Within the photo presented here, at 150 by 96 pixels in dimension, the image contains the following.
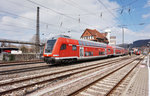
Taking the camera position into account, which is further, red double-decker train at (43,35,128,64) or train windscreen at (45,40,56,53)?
train windscreen at (45,40,56,53)

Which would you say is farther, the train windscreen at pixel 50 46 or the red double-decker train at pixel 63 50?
the train windscreen at pixel 50 46

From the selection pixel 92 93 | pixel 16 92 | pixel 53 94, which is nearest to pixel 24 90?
pixel 16 92

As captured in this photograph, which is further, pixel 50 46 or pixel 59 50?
pixel 50 46

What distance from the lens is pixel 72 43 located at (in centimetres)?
1380

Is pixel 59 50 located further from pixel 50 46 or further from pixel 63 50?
pixel 50 46

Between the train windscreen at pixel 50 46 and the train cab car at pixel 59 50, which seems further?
the train windscreen at pixel 50 46

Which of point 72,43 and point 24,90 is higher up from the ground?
point 72,43

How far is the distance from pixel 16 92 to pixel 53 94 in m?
1.78

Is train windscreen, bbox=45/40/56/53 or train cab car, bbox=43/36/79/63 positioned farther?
train windscreen, bbox=45/40/56/53

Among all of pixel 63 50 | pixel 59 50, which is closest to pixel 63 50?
pixel 63 50

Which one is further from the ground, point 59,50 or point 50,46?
point 50,46

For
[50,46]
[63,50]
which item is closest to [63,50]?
[63,50]

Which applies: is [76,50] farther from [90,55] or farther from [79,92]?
[79,92]

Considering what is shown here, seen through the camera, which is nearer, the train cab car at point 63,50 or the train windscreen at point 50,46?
the train cab car at point 63,50
